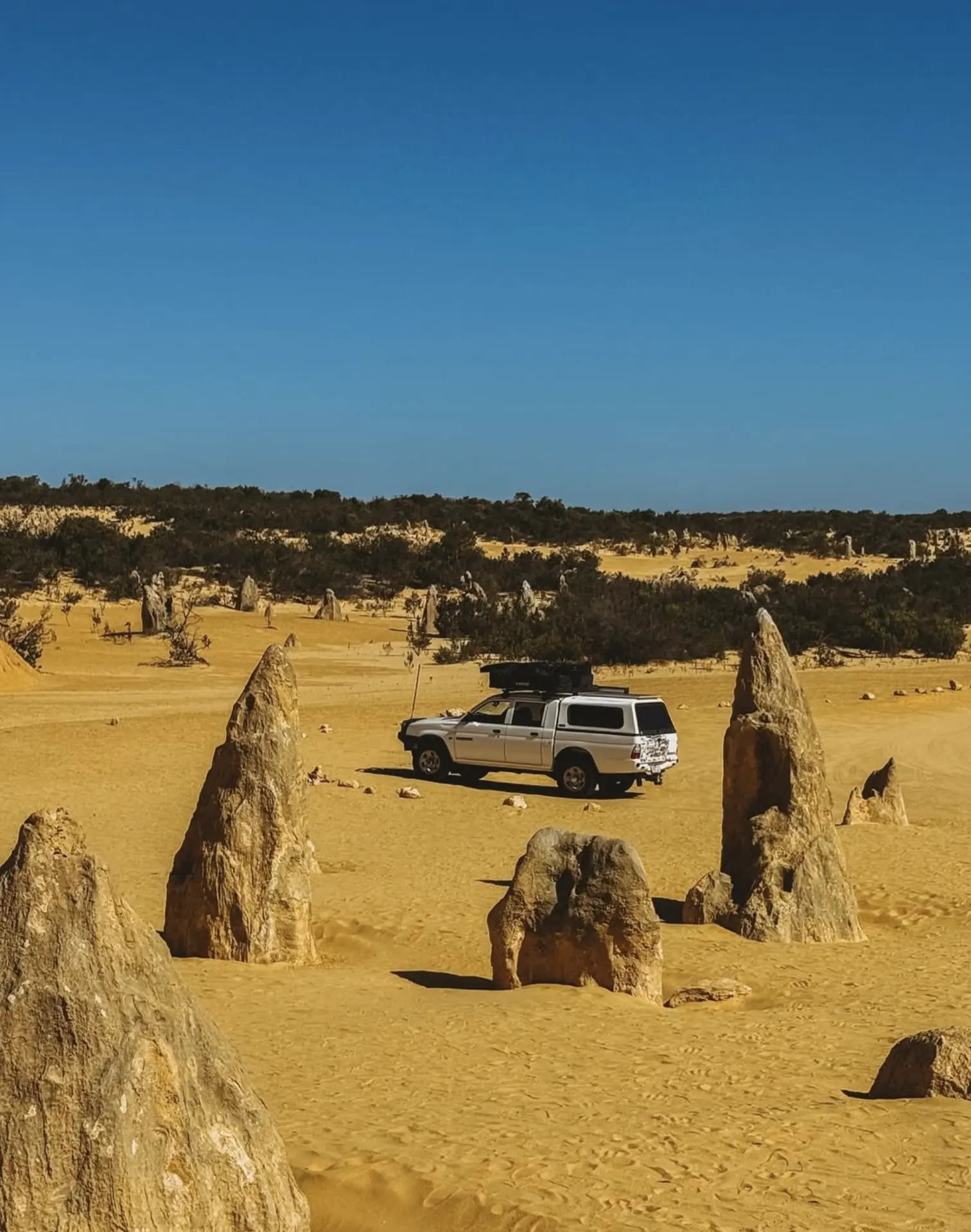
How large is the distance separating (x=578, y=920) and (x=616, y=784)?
11.1m

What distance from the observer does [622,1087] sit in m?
8.37

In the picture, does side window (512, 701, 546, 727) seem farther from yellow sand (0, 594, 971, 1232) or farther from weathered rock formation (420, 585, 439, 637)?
weathered rock formation (420, 585, 439, 637)

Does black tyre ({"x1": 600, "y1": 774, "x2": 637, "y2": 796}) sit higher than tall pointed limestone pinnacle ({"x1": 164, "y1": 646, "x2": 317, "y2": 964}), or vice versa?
tall pointed limestone pinnacle ({"x1": 164, "y1": 646, "x2": 317, "y2": 964})

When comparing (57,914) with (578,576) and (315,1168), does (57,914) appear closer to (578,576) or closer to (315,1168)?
(315,1168)

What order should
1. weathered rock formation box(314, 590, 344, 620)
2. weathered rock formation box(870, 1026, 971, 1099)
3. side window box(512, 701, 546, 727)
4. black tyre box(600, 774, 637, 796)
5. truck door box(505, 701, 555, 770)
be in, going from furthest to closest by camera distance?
weathered rock formation box(314, 590, 344, 620), side window box(512, 701, 546, 727), truck door box(505, 701, 555, 770), black tyre box(600, 774, 637, 796), weathered rock formation box(870, 1026, 971, 1099)

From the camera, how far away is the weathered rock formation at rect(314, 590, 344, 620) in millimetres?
45000

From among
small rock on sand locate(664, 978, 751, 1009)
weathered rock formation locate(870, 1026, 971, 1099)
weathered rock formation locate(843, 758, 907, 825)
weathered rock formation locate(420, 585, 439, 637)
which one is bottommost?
small rock on sand locate(664, 978, 751, 1009)

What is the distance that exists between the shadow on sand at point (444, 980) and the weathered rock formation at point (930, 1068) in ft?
12.2

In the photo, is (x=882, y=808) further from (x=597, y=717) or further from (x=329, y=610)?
(x=329, y=610)

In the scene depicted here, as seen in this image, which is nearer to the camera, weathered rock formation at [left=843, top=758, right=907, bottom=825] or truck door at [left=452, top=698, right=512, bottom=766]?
weathered rock formation at [left=843, top=758, right=907, bottom=825]

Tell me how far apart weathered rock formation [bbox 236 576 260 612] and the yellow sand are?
72.4 ft

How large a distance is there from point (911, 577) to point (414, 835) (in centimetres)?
3737

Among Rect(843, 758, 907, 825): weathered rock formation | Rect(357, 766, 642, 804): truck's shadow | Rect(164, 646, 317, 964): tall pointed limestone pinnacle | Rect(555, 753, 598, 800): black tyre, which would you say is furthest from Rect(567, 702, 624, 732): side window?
Rect(164, 646, 317, 964): tall pointed limestone pinnacle

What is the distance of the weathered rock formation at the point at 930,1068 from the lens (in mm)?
7879
